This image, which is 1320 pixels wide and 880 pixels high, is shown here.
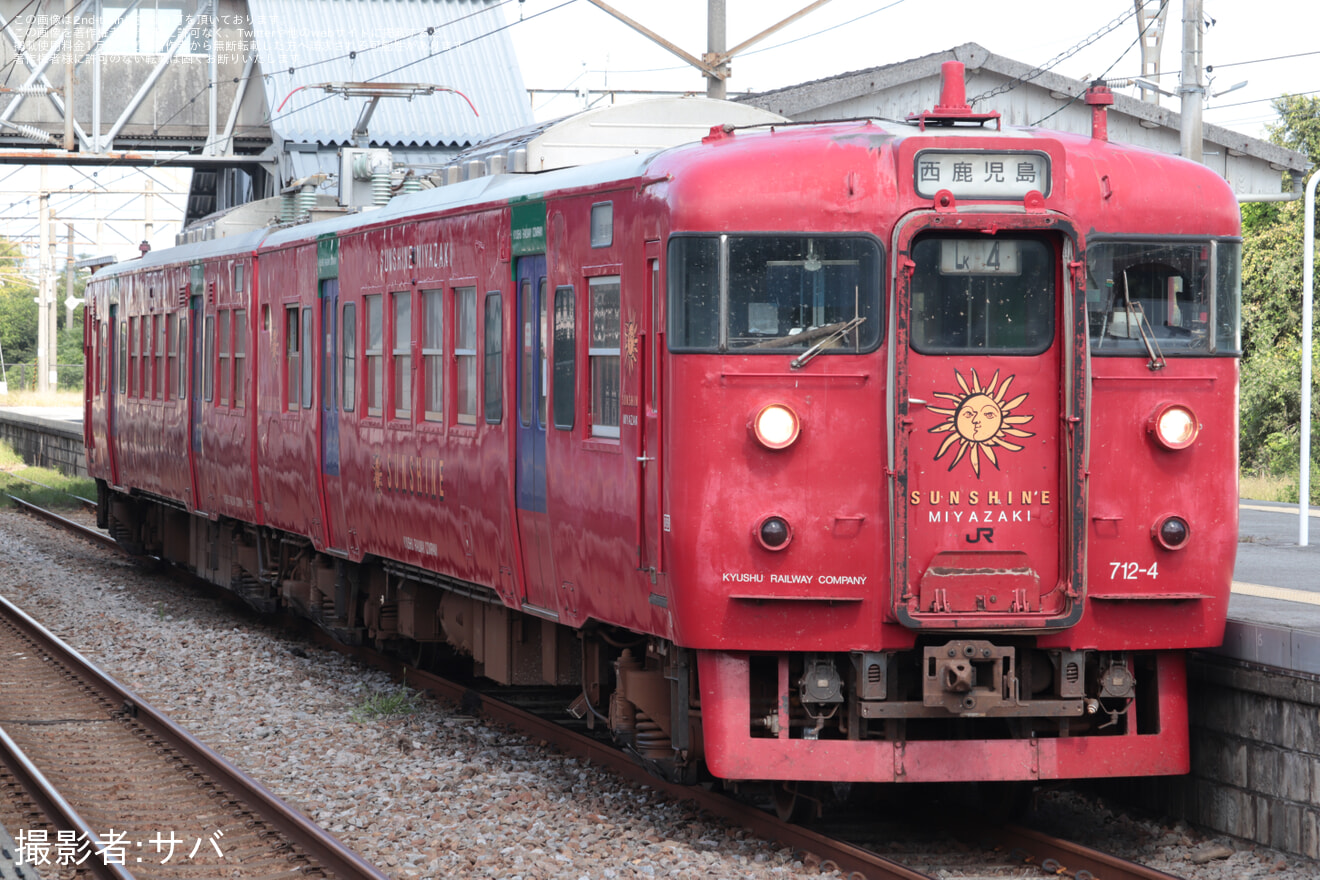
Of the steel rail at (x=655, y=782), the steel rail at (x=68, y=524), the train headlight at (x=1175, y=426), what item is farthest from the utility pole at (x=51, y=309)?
the train headlight at (x=1175, y=426)

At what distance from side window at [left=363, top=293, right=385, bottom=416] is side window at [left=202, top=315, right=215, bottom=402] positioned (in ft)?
15.0

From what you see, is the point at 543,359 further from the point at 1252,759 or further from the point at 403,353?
the point at 1252,759

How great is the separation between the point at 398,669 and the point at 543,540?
13.9 feet

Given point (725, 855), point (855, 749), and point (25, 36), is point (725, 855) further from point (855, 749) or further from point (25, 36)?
point (25, 36)

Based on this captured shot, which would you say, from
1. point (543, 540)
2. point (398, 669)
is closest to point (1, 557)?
point (398, 669)

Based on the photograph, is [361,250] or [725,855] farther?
[361,250]

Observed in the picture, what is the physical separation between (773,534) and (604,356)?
143cm

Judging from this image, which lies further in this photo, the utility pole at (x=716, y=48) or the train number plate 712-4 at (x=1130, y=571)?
the utility pole at (x=716, y=48)

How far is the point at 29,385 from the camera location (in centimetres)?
6912

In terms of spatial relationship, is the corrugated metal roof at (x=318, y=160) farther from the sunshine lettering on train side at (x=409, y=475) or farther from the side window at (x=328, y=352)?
the sunshine lettering on train side at (x=409, y=475)

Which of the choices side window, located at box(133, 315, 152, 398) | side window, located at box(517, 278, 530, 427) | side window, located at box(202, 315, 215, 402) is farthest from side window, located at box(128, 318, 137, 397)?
side window, located at box(517, 278, 530, 427)

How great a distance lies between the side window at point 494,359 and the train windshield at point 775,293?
2.27 m

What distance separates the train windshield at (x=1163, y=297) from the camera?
24.9 ft

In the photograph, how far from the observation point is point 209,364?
53.7 ft
